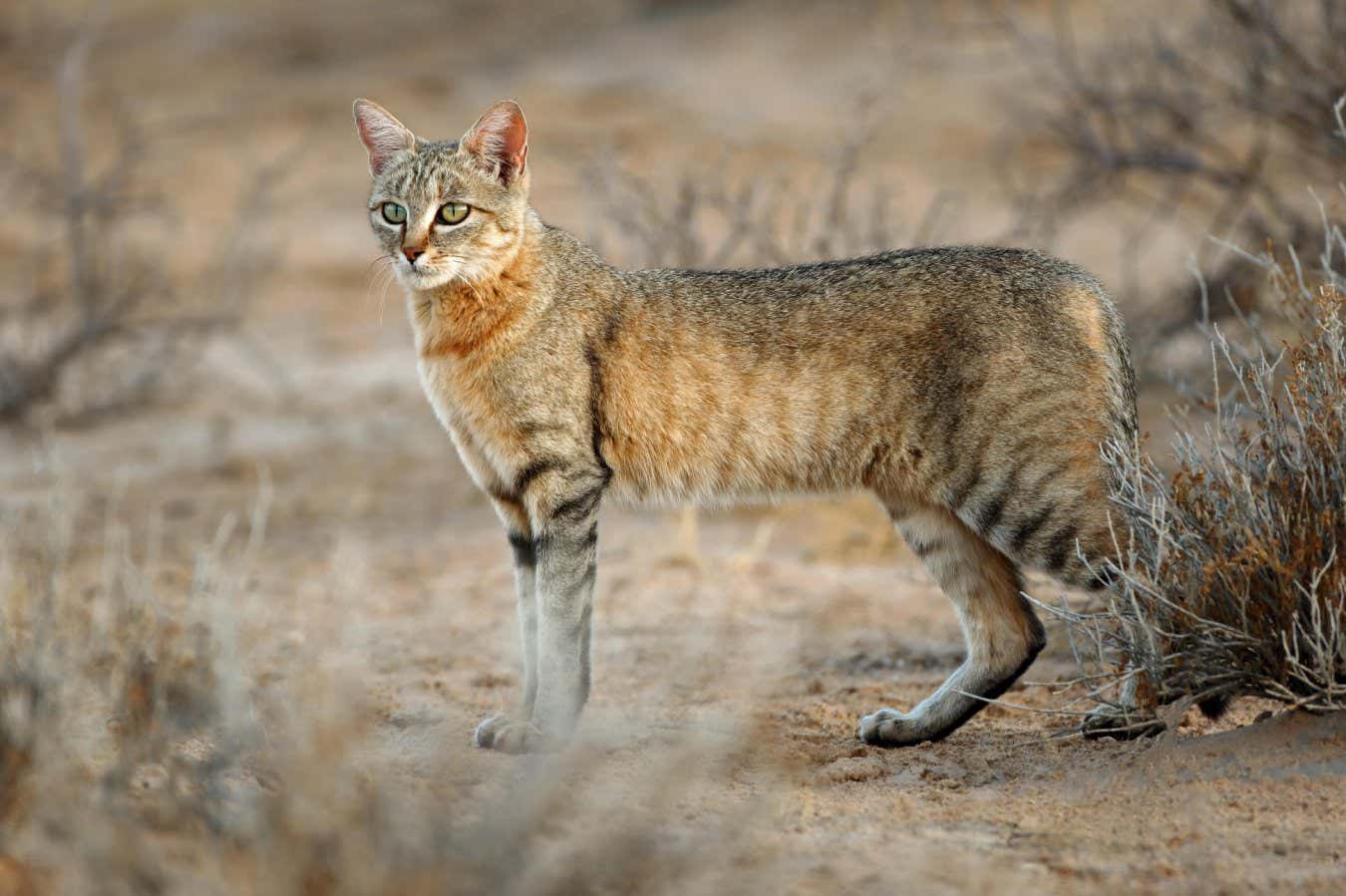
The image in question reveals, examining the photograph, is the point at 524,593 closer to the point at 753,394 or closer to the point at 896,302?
the point at 753,394

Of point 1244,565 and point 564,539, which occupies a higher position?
point 1244,565

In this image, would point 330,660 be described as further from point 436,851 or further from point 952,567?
point 436,851

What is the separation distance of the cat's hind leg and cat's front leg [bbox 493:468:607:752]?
0.95m

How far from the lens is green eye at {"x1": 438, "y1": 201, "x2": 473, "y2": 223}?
480 centimetres

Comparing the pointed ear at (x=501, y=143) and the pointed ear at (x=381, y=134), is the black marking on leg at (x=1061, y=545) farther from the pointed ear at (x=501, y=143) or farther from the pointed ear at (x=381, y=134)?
the pointed ear at (x=381, y=134)

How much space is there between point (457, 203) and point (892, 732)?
7.16ft

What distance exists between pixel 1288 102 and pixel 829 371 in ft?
14.2

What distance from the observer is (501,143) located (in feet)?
16.4

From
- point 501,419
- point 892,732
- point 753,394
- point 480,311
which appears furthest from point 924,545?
point 480,311

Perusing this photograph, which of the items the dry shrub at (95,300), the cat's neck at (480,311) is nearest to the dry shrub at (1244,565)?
the cat's neck at (480,311)

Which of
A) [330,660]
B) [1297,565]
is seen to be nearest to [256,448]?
[330,660]

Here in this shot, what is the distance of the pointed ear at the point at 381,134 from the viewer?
516cm

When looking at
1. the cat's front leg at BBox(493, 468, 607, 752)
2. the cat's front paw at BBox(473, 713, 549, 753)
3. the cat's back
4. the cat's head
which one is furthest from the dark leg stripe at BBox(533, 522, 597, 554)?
the cat's head

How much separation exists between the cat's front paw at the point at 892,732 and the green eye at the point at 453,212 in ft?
6.81
